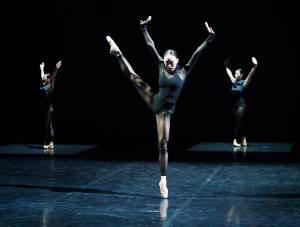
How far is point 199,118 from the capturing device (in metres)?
13.6

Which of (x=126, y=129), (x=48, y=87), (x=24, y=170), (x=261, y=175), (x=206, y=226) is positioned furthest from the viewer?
(x=126, y=129)

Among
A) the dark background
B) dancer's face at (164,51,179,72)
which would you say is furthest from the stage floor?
the dark background

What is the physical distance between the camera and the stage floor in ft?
15.9

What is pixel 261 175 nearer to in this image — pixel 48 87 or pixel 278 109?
pixel 48 87

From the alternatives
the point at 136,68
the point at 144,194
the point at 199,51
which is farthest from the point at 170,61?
the point at 136,68

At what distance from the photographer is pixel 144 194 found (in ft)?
19.9

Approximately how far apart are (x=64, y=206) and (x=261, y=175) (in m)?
3.05

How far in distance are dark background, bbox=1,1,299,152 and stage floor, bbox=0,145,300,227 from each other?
4.02 metres

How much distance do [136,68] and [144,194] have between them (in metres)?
7.67

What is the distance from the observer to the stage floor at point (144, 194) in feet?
15.9

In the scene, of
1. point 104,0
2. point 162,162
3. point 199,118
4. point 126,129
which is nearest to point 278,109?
point 199,118

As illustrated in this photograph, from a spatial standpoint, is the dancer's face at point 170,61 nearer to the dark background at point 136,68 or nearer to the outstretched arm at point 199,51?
Answer: the outstretched arm at point 199,51

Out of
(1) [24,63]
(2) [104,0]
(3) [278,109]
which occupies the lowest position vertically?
(3) [278,109]

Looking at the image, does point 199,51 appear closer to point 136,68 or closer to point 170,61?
point 170,61
